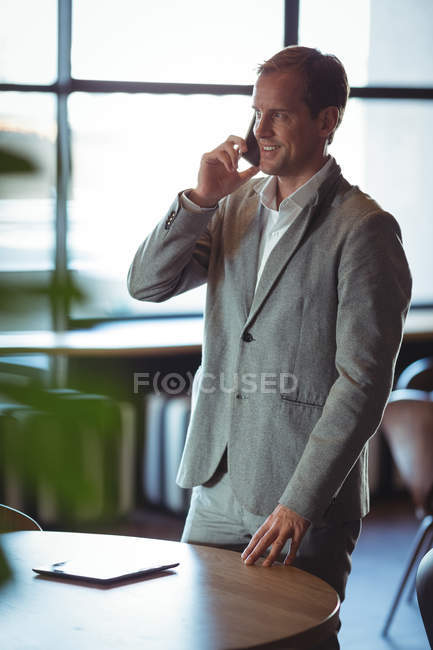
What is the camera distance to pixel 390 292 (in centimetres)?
167

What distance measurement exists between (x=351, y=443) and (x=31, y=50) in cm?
114

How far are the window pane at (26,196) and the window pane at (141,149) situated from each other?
389cm

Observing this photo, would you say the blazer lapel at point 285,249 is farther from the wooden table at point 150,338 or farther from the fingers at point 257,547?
the wooden table at point 150,338

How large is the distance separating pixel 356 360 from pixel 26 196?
1273 mm

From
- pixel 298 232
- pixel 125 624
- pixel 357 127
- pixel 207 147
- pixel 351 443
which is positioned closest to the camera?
pixel 125 624

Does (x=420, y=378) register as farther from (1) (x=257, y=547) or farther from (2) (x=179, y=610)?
(2) (x=179, y=610)

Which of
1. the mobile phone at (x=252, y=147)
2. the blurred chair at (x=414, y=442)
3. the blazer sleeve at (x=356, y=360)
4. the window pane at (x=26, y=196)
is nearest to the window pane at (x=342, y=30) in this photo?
the blurred chair at (x=414, y=442)

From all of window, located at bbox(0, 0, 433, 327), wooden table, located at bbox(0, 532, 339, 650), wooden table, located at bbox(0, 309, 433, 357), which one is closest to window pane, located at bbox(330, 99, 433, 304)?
window, located at bbox(0, 0, 433, 327)

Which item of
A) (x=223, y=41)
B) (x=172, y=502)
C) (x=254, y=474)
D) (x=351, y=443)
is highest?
(x=223, y=41)

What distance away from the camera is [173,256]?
1834 millimetres

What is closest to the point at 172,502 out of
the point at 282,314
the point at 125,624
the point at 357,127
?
the point at 357,127

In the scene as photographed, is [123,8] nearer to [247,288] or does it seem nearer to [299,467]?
[247,288]

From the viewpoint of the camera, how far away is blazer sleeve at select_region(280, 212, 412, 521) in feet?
5.27

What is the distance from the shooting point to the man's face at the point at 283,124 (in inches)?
69.8
